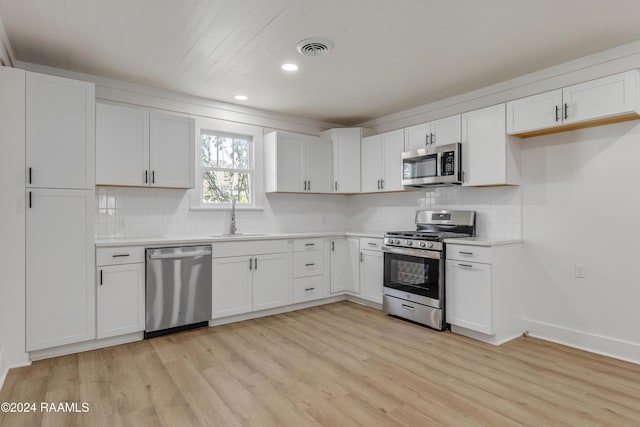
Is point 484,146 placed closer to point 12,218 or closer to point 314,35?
point 314,35

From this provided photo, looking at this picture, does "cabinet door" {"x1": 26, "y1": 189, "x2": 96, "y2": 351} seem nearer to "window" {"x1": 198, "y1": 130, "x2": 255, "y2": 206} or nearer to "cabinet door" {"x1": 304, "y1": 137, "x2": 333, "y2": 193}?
"window" {"x1": 198, "y1": 130, "x2": 255, "y2": 206}

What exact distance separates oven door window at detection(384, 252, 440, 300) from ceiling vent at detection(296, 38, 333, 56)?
2.22 metres

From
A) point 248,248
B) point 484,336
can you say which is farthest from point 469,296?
point 248,248

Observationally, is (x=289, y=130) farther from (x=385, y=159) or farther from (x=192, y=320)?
(x=192, y=320)

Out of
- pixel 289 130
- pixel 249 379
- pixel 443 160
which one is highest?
pixel 289 130

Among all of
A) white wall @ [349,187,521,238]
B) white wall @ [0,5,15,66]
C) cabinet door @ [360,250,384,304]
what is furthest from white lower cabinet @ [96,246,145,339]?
white wall @ [349,187,521,238]

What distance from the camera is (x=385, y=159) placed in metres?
4.66

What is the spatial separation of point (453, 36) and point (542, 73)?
1284mm

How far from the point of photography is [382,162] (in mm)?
4703

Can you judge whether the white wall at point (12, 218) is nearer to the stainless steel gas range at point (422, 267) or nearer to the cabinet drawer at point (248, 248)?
the cabinet drawer at point (248, 248)

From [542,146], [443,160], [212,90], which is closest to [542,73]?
[542,146]

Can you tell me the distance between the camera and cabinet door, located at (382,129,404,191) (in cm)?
447

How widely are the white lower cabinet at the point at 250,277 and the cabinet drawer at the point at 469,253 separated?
5.99 ft

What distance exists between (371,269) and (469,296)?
1.32 meters
